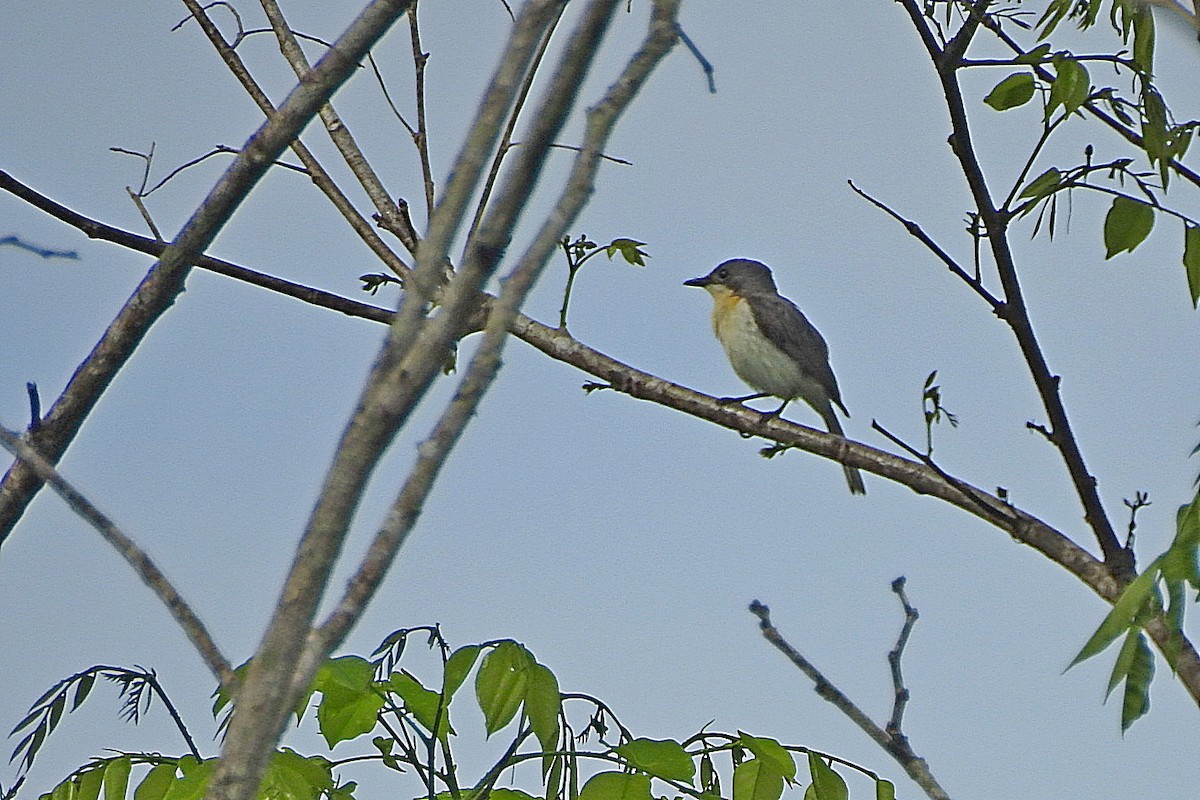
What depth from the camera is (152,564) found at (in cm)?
132

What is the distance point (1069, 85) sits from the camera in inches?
121

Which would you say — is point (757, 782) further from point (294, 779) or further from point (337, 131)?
point (337, 131)

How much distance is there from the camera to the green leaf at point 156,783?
2420mm

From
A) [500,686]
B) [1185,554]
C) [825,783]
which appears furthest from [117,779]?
[1185,554]

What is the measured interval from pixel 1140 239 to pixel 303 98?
6.76ft

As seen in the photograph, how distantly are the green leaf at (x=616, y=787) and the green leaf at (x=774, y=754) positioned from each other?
11.9 inches

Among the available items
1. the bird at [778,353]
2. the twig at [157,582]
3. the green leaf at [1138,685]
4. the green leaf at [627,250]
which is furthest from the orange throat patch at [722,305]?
the twig at [157,582]

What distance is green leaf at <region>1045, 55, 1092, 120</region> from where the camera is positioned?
306 centimetres

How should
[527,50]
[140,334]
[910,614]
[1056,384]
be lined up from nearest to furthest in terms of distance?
[527,50]
[140,334]
[910,614]
[1056,384]

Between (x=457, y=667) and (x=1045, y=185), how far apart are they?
5.67 feet

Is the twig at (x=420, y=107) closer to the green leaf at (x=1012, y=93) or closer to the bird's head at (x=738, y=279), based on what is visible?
the green leaf at (x=1012, y=93)

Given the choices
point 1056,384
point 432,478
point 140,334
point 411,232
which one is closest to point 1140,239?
point 1056,384

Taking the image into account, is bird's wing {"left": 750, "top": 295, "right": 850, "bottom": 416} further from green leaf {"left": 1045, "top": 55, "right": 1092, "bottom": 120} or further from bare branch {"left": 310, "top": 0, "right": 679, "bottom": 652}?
bare branch {"left": 310, "top": 0, "right": 679, "bottom": 652}

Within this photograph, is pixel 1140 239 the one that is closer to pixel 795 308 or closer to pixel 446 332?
pixel 446 332
